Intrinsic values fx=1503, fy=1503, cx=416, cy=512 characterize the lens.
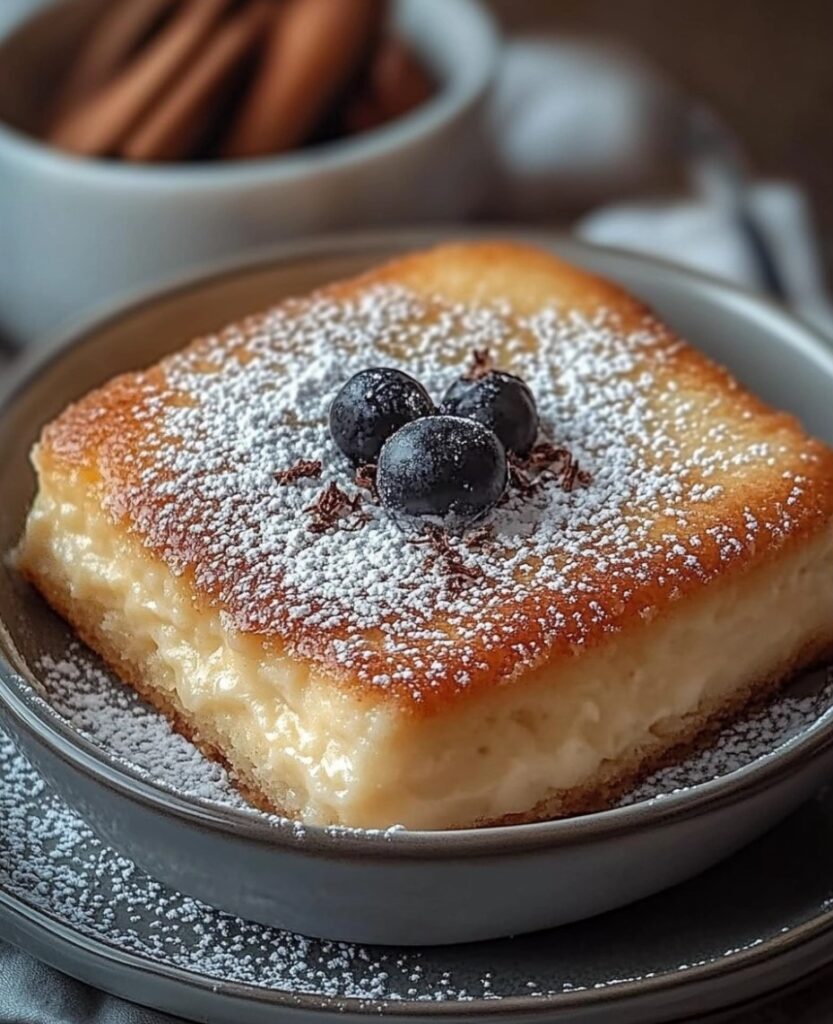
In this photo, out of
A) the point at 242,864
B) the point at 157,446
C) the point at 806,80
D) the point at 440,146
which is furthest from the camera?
the point at 806,80

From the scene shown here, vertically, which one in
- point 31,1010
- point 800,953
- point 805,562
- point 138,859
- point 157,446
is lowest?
point 31,1010

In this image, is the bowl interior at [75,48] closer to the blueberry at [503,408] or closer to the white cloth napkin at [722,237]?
the white cloth napkin at [722,237]

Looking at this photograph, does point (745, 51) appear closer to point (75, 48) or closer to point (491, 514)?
point (75, 48)

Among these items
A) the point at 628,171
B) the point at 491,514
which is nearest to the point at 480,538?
the point at 491,514

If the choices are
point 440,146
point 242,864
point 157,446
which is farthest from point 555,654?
point 440,146

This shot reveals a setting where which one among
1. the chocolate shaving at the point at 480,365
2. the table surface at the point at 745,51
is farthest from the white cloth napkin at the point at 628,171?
the chocolate shaving at the point at 480,365

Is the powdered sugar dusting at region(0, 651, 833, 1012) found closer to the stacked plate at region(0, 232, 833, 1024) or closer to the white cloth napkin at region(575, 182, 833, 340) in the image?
the stacked plate at region(0, 232, 833, 1024)

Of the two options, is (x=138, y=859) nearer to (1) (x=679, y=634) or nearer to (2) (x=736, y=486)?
(1) (x=679, y=634)

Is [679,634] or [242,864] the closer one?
[242,864]

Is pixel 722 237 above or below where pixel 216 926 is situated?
above
